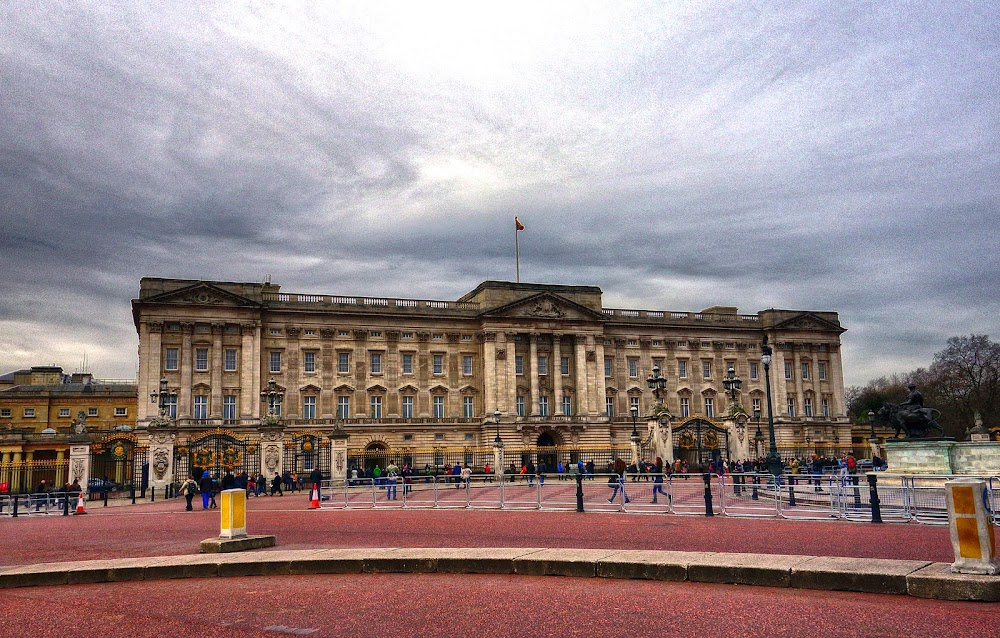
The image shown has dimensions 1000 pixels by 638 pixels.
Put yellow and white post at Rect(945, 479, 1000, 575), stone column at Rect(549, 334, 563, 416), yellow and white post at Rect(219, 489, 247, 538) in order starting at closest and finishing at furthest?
yellow and white post at Rect(945, 479, 1000, 575)
yellow and white post at Rect(219, 489, 247, 538)
stone column at Rect(549, 334, 563, 416)

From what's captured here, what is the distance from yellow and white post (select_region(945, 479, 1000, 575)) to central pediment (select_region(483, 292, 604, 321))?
6446cm

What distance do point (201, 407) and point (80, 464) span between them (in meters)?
27.0

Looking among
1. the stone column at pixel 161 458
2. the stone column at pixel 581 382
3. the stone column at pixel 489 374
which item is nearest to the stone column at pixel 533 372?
the stone column at pixel 489 374

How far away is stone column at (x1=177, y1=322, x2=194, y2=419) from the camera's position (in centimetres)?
6438

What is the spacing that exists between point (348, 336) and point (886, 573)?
64.4 m

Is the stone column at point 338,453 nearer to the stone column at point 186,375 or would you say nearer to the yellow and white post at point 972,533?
the stone column at point 186,375

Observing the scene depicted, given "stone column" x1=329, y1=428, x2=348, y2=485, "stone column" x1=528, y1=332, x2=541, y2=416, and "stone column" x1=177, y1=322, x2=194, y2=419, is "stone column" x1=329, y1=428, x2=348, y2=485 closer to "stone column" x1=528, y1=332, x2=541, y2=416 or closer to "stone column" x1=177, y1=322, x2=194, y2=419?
"stone column" x1=177, y1=322, x2=194, y2=419

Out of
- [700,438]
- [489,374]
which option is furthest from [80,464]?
[489,374]

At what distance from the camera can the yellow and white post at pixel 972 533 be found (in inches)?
379

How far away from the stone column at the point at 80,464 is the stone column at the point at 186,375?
25253 millimetres

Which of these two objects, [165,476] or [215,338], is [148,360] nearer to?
[215,338]

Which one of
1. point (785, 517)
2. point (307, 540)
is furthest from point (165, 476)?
point (785, 517)

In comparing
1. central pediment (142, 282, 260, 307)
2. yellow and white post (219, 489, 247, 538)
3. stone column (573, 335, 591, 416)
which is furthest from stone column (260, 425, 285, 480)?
stone column (573, 335, 591, 416)

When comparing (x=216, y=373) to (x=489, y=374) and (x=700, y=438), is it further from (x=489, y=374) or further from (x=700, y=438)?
(x=700, y=438)
